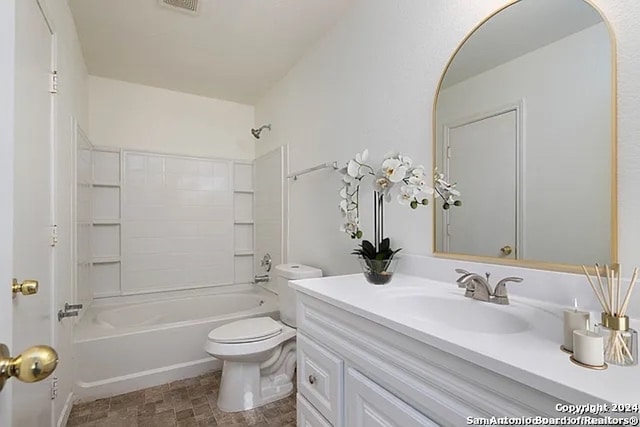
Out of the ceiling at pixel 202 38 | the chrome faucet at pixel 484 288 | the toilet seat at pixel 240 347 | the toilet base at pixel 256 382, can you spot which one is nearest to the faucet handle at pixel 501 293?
the chrome faucet at pixel 484 288

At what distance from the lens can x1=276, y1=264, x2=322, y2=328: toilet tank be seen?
2.05 meters

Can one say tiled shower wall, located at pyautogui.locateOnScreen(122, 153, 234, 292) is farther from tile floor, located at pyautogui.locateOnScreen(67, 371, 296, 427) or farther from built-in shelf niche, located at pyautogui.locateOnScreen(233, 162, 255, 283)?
tile floor, located at pyautogui.locateOnScreen(67, 371, 296, 427)

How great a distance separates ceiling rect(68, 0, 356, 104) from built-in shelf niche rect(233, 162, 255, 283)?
928mm

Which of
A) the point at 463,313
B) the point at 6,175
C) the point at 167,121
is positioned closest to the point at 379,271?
the point at 463,313

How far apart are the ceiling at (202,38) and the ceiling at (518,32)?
37.4 inches

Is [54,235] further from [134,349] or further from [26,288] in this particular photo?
[134,349]

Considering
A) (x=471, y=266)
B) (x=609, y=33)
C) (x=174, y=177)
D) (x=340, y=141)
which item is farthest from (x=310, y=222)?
(x=609, y=33)

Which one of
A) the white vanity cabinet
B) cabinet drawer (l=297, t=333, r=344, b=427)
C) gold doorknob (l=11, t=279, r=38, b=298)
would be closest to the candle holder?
the white vanity cabinet

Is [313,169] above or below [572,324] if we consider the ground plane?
above

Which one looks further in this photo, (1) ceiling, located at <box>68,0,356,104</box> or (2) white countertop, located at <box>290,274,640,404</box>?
(1) ceiling, located at <box>68,0,356,104</box>

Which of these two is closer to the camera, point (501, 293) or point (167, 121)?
point (501, 293)

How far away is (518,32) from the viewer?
1.09 m

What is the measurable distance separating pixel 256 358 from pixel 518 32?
205 cm

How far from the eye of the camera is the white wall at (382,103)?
84cm
